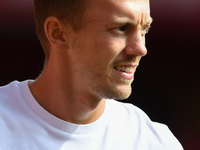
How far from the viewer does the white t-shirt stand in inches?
62.5

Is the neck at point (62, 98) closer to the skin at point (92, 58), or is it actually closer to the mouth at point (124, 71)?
the skin at point (92, 58)

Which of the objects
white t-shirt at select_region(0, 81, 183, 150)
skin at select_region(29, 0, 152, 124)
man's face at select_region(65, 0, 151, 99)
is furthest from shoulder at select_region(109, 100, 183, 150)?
man's face at select_region(65, 0, 151, 99)

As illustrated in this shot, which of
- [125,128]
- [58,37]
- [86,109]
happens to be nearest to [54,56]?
[58,37]

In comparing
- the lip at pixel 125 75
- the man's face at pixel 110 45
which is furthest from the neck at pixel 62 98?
the lip at pixel 125 75

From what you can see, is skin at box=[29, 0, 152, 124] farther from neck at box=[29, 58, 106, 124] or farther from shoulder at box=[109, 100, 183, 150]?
shoulder at box=[109, 100, 183, 150]

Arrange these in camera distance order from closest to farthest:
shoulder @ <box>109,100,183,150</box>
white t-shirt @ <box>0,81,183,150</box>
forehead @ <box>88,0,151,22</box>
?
forehead @ <box>88,0,151,22</box>, white t-shirt @ <box>0,81,183,150</box>, shoulder @ <box>109,100,183,150</box>

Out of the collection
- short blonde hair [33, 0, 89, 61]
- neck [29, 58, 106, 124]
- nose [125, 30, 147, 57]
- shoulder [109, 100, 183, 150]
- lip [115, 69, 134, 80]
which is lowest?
shoulder [109, 100, 183, 150]

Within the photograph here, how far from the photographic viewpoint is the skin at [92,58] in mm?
1479

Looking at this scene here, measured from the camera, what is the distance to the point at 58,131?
1618 mm

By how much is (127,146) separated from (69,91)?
0.50 meters

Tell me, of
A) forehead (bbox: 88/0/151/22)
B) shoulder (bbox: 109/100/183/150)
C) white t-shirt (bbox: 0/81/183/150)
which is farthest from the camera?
shoulder (bbox: 109/100/183/150)

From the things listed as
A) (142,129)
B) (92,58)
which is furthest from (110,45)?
(142,129)

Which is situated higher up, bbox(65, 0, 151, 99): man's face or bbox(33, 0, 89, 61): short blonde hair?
bbox(33, 0, 89, 61): short blonde hair

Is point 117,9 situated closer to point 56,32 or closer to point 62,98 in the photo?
point 56,32
